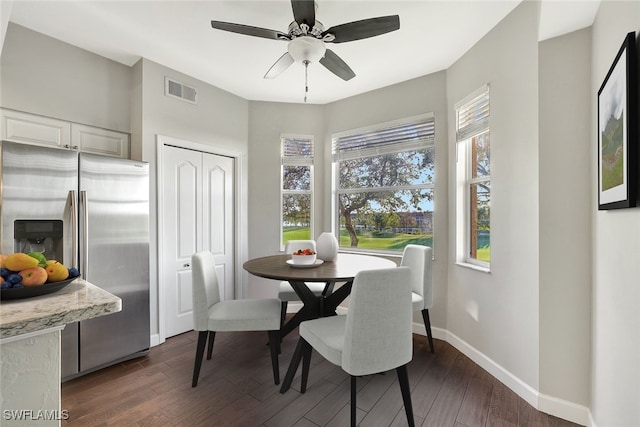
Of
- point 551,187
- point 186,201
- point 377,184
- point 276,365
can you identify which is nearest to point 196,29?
point 186,201

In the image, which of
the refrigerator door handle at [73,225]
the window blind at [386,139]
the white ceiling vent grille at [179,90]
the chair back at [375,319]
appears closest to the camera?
the chair back at [375,319]

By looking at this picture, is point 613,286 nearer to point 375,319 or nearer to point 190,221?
point 375,319

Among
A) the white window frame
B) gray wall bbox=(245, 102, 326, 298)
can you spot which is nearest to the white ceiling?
gray wall bbox=(245, 102, 326, 298)

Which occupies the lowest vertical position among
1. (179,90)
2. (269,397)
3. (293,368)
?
(269,397)

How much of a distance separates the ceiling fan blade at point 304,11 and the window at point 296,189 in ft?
6.99

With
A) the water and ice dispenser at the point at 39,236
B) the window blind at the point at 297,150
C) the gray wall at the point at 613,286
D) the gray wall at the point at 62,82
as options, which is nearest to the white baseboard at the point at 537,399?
the gray wall at the point at 613,286

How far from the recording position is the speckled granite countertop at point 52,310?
70 centimetres

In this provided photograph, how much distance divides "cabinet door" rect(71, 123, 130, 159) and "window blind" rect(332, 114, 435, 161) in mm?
2338

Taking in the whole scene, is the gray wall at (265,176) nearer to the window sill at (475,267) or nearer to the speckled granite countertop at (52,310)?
the window sill at (475,267)

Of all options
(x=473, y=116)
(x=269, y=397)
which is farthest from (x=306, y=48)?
(x=269, y=397)

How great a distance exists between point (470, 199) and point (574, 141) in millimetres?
1066

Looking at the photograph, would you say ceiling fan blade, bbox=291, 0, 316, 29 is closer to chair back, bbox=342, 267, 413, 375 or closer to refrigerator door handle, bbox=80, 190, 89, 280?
chair back, bbox=342, 267, 413, 375

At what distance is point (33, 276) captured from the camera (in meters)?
0.86

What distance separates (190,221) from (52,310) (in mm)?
2510
